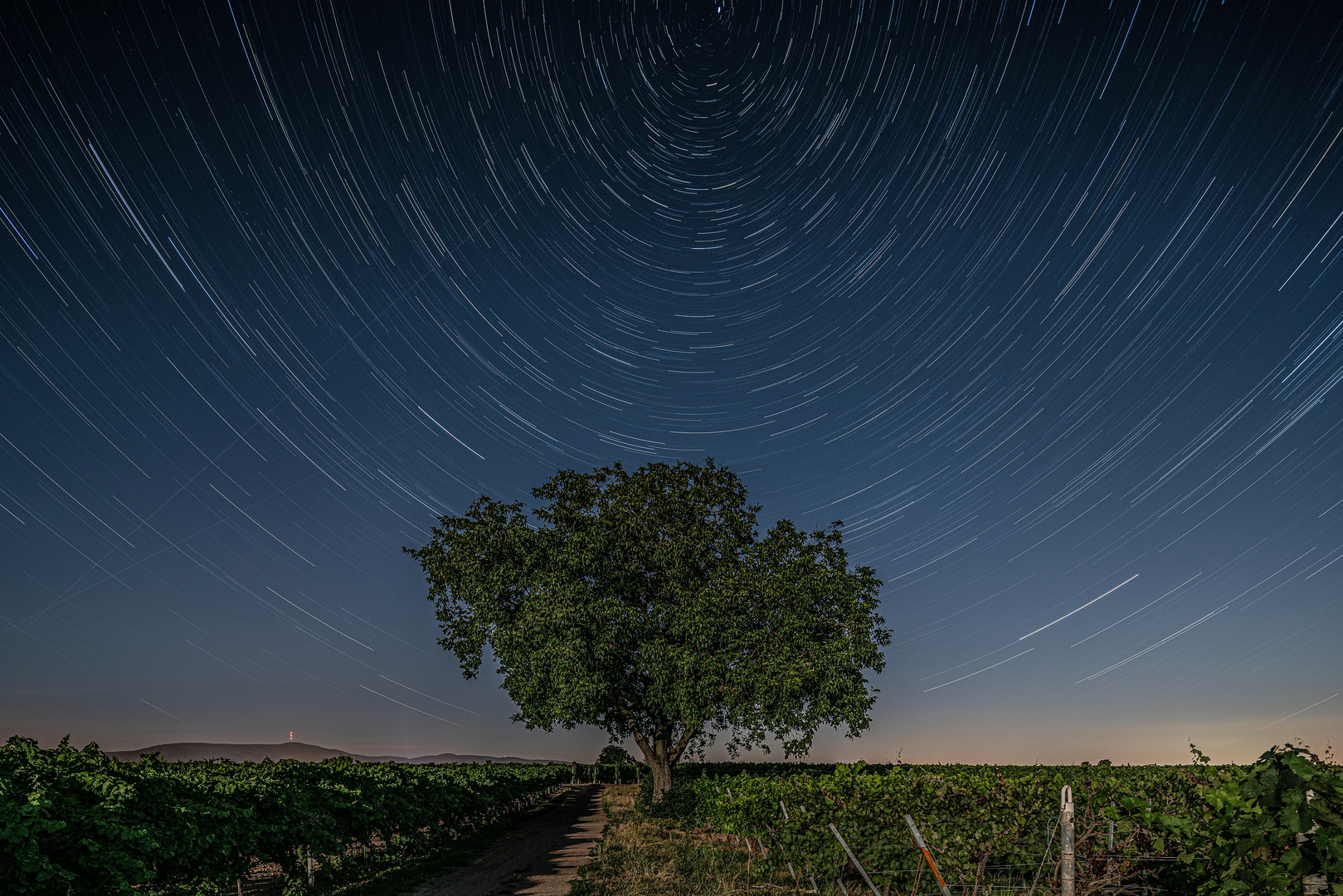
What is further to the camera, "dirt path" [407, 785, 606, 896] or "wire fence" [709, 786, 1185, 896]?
"dirt path" [407, 785, 606, 896]

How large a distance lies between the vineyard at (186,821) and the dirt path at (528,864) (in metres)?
1.94

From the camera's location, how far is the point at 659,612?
84.0 ft

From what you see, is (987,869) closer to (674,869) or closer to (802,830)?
(802,830)

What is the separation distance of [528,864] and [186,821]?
10.2 metres

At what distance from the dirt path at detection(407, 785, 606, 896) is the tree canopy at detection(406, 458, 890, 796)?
363 cm

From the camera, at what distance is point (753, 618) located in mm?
24422

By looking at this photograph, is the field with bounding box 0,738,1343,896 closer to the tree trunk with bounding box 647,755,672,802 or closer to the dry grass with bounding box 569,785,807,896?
the dry grass with bounding box 569,785,807,896

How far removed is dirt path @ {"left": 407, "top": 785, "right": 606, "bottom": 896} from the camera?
14.5 metres

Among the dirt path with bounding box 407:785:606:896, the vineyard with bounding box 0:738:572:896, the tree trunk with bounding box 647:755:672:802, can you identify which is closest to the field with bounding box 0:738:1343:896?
the vineyard with bounding box 0:738:572:896

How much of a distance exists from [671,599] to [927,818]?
16.8 meters

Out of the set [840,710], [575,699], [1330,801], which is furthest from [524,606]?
[1330,801]

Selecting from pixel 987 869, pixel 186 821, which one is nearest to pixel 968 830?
pixel 987 869

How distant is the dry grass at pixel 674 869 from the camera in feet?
40.5

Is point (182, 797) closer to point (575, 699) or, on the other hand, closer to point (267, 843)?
point (267, 843)
